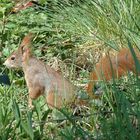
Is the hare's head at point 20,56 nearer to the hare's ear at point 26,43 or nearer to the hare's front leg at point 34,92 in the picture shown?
the hare's ear at point 26,43

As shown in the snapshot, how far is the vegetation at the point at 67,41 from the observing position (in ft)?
13.8

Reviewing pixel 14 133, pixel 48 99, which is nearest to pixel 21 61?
pixel 48 99

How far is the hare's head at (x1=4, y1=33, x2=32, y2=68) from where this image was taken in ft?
18.0

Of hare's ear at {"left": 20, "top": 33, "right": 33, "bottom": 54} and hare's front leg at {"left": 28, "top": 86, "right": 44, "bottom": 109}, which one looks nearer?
hare's front leg at {"left": 28, "top": 86, "right": 44, "bottom": 109}

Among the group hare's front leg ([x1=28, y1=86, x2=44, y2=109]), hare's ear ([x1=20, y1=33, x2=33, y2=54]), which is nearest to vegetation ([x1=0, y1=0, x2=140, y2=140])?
hare's front leg ([x1=28, y1=86, x2=44, y2=109])

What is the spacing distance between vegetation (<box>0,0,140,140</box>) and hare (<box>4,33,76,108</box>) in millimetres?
85

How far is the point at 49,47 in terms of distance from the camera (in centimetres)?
638

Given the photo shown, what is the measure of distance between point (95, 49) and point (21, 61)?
861mm

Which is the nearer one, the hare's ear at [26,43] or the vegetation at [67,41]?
the vegetation at [67,41]

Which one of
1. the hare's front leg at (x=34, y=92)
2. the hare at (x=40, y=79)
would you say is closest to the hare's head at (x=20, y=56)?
the hare at (x=40, y=79)

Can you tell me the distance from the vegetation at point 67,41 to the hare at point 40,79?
0.08 metres

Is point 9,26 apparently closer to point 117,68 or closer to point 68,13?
point 68,13

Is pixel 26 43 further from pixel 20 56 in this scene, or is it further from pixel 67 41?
pixel 67 41

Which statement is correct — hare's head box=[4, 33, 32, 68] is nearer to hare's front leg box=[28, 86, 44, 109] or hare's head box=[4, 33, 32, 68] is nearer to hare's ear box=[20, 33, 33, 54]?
hare's ear box=[20, 33, 33, 54]
